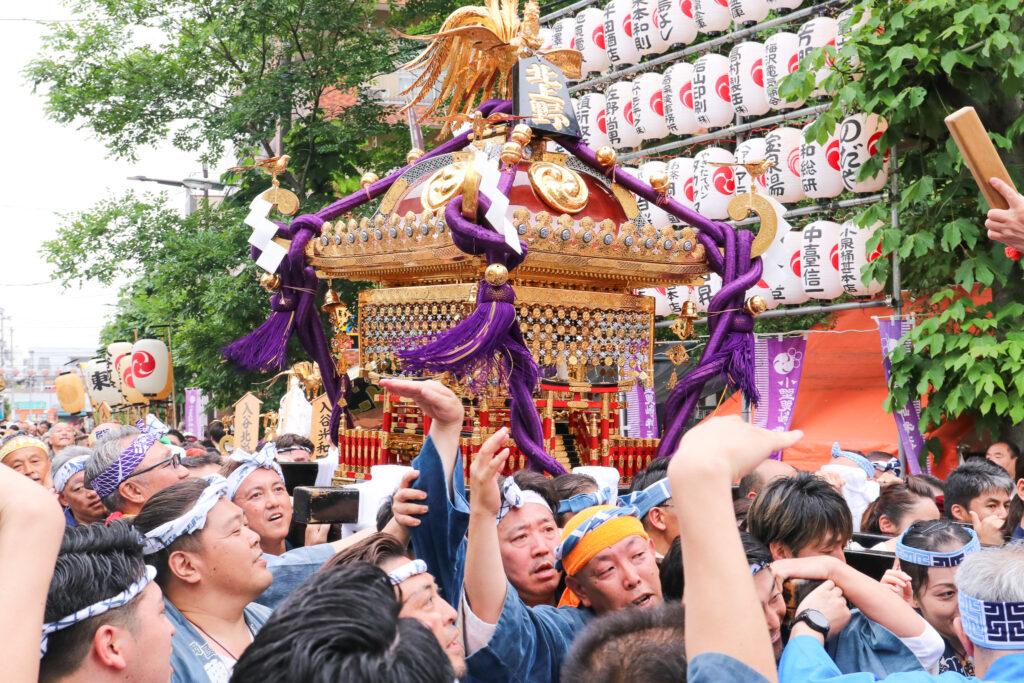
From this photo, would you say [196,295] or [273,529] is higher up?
[196,295]

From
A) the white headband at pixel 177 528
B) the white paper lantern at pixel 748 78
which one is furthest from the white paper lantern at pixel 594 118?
the white headband at pixel 177 528

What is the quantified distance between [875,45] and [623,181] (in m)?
2.79

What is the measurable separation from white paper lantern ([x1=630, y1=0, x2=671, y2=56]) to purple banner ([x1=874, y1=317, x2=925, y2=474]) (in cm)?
401

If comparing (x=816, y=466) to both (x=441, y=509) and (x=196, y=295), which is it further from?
(x=196, y=295)

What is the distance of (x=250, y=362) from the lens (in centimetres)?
561

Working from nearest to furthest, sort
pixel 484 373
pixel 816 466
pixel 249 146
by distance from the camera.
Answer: pixel 484 373, pixel 816 466, pixel 249 146

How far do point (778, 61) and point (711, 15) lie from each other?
1.08 meters

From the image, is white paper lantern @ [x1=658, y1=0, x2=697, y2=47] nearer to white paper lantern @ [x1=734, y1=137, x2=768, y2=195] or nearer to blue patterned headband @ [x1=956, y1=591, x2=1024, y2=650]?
white paper lantern @ [x1=734, y1=137, x2=768, y2=195]

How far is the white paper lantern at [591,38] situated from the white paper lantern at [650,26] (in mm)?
561

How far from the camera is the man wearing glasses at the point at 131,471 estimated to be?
149 inches

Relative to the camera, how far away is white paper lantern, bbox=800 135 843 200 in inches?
322

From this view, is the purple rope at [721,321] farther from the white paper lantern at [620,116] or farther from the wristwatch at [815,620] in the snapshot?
the white paper lantern at [620,116]

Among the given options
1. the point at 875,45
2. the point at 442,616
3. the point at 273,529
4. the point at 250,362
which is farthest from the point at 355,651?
the point at 875,45

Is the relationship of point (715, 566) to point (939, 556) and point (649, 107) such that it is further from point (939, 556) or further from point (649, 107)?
point (649, 107)
